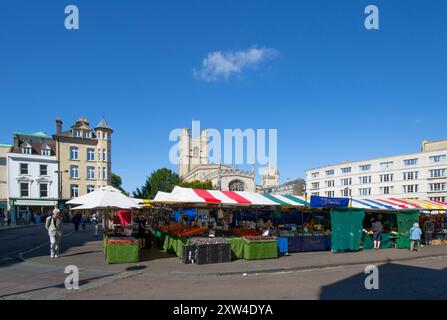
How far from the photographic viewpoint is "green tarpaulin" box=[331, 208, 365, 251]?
1773cm

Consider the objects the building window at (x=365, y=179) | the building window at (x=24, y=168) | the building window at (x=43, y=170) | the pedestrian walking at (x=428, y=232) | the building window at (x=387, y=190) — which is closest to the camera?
the pedestrian walking at (x=428, y=232)

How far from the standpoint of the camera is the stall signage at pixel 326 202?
55.8 ft

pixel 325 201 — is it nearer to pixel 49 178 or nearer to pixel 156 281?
pixel 156 281

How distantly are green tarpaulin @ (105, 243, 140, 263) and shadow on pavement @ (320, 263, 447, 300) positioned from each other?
7.41 meters

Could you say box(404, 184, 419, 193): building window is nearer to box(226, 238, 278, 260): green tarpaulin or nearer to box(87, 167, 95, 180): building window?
box(87, 167, 95, 180): building window

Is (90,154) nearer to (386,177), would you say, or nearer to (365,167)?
(365,167)

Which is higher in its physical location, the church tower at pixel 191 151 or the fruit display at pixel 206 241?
the church tower at pixel 191 151

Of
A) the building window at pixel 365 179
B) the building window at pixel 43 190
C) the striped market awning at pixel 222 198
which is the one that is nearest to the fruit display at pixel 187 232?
the striped market awning at pixel 222 198

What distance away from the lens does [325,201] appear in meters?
17.4

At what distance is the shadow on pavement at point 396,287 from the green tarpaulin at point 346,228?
4943 millimetres

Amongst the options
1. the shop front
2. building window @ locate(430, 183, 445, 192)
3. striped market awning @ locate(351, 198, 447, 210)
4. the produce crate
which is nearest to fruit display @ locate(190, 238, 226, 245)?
the produce crate

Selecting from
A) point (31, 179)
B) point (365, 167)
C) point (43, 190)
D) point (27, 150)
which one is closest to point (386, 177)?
point (365, 167)

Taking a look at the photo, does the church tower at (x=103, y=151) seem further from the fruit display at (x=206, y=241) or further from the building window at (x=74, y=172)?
the fruit display at (x=206, y=241)
